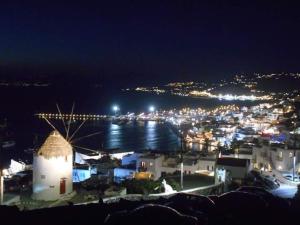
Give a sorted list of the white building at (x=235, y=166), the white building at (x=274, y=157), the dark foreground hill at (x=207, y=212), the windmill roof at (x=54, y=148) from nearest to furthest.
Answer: the dark foreground hill at (x=207, y=212)
the windmill roof at (x=54, y=148)
the white building at (x=235, y=166)
the white building at (x=274, y=157)

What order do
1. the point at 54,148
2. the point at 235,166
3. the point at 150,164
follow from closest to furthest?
the point at 54,148, the point at 235,166, the point at 150,164

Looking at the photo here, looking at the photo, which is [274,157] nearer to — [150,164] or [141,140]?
[150,164]

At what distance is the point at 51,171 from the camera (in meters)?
17.8

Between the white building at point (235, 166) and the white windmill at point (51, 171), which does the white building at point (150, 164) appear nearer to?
the white building at point (235, 166)

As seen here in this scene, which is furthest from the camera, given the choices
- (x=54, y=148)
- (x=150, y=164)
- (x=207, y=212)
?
(x=150, y=164)

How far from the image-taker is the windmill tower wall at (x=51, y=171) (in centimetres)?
1762

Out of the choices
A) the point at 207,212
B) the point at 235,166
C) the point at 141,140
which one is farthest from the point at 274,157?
the point at 141,140

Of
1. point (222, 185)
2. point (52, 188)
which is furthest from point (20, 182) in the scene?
point (222, 185)

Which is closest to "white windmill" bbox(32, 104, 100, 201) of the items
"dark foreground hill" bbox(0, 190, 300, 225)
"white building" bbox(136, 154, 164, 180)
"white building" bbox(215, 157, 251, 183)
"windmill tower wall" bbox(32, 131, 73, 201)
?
"windmill tower wall" bbox(32, 131, 73, 201)

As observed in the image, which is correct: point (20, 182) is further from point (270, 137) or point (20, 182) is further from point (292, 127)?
point (292, 127)

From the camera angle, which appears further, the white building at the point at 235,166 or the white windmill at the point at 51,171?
the white building at the point at 235,166

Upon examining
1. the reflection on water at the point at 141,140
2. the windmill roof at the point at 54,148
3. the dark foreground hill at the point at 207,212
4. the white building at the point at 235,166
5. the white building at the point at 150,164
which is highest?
the windmill roof at the point at 54,148

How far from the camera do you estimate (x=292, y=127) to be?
151ft

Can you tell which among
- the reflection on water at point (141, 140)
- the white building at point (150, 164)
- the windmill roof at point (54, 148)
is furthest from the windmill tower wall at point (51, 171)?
the reflection on water at point (141, 140)
